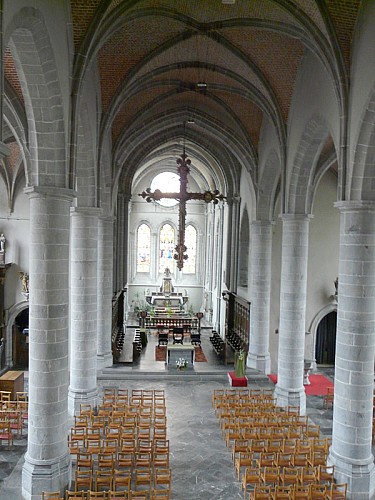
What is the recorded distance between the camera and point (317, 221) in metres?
23.9

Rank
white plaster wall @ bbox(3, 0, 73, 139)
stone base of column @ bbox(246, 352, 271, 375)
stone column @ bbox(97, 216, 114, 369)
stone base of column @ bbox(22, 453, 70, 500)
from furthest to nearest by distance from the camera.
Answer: stone base of column @ bbox(246, 352, 271, 375) → stone column @ bbox(97, 216, 114, 369) → stone base of column @ bbox(22, 453, 70, 500) → white plaster wall @ bbox(3, 0, 73, 139)

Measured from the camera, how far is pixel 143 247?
41312 millimetres

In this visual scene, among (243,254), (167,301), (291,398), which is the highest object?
(243,254)

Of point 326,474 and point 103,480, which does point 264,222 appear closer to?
point 326,474

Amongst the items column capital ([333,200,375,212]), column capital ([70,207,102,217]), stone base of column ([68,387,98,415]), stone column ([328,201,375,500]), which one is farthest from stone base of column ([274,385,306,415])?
column capital ([70,207,102,217])

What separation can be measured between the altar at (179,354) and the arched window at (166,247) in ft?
64.1

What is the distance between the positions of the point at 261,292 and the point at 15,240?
11986 millimetres

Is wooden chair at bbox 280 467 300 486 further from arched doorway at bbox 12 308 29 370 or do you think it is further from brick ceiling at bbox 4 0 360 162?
arched doorway at bbox 12 308 29 370

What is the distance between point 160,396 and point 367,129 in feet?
39.2

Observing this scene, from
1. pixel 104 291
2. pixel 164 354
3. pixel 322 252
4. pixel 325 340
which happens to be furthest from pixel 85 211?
pixel 325 340

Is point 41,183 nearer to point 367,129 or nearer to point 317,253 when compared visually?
point 367,129

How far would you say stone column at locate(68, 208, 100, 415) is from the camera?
15.5 meters

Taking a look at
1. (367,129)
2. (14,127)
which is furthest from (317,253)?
(14,127)

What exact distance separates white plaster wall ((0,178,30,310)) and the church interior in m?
0.07
